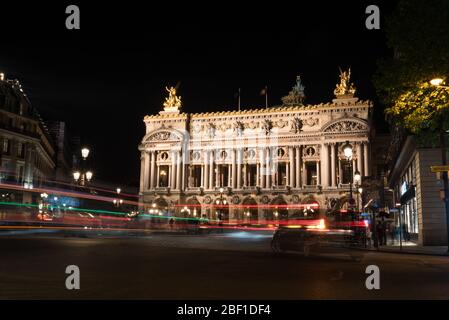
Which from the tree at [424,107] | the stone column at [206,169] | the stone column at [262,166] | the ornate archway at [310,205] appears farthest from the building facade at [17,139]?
the tree at [424,107]

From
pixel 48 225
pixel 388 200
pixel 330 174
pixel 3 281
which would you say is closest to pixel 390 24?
pixel 3 281

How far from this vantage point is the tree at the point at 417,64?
60.1 ft

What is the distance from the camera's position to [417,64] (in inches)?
752

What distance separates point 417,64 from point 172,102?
272ft

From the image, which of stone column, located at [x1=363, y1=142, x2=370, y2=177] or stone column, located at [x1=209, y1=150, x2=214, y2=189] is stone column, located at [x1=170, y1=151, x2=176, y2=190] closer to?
stone column, located at [x1=209, y1=150, x2=214, y2=189]

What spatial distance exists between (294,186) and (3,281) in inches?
3017

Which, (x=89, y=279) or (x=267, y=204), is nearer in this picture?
(x=89, y=279)

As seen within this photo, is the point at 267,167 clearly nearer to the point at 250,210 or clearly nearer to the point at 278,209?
the point at 278,209

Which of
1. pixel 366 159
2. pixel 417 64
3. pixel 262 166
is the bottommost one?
pixel 417 64

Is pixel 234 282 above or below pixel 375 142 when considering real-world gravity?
below

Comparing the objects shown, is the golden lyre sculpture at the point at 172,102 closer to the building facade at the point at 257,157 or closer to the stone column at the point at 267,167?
the building facade at the point at 257,157

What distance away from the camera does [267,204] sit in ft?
283

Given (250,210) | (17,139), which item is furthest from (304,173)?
(17,139)
